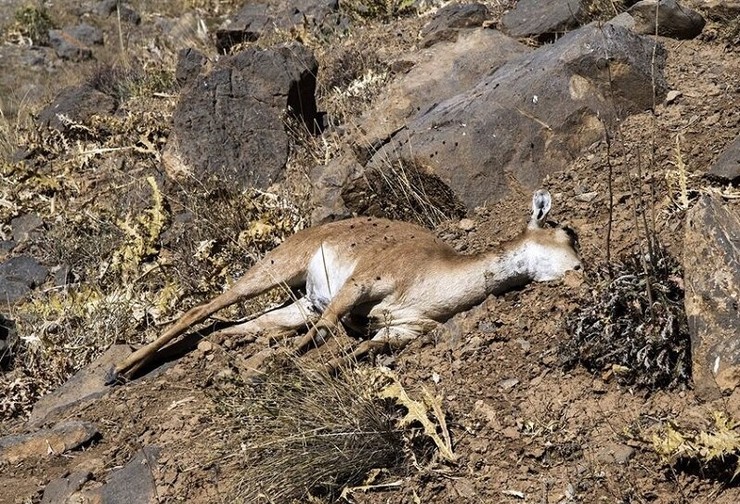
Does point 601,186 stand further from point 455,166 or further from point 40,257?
point 40,257

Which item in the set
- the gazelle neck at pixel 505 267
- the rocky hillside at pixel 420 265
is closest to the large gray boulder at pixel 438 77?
the rocky hillside at pixel 420 265

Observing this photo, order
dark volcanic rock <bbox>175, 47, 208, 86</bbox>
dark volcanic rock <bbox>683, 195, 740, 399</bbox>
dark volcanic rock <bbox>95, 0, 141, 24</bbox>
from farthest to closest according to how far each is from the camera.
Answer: dark volcanic rock <bbox>95, 0, 141, 24</bbox>
dark volcanic rock <bbox>175, 47, 208, 86</bbox>
dark volcanic rock <bbox>683, 195, 740, 399</bbox>

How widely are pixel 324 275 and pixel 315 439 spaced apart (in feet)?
7.16

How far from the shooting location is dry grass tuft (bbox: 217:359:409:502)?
4.82m

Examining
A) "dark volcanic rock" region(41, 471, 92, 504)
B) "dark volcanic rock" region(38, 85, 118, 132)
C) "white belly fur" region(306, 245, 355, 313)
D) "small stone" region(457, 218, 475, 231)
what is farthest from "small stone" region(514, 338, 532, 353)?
"dark volcanic rock" region(38, 85, 118, 132)

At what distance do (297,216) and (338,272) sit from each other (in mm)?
1774

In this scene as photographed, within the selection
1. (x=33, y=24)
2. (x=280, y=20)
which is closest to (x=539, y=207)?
(x=280, y=20)

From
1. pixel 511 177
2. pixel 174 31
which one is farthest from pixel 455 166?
pixel 174 31

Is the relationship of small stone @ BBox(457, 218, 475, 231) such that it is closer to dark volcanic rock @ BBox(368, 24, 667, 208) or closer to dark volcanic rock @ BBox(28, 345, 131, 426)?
dark volcanic rock @ BBox(368, 24, 667, 208)

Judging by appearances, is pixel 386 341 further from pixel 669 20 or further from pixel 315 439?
pixel 669 20

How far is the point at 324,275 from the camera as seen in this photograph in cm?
692

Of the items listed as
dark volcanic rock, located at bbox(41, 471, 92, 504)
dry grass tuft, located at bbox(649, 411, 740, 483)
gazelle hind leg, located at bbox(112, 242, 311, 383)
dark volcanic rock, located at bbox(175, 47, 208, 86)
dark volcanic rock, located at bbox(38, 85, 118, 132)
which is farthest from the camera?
dark volcanic rock, located at bbox(38, 85, 118, 132)

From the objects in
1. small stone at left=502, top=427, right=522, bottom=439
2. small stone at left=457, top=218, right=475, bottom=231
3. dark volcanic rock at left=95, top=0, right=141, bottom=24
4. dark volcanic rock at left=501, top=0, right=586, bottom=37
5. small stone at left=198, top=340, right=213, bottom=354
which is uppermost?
small stone at left=502, top=427, right=522, bottom=439

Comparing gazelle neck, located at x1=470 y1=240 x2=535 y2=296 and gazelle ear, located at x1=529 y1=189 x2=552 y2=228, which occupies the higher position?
gazelle ear, located at x1=529 y1=189 x2=552 y2=228
